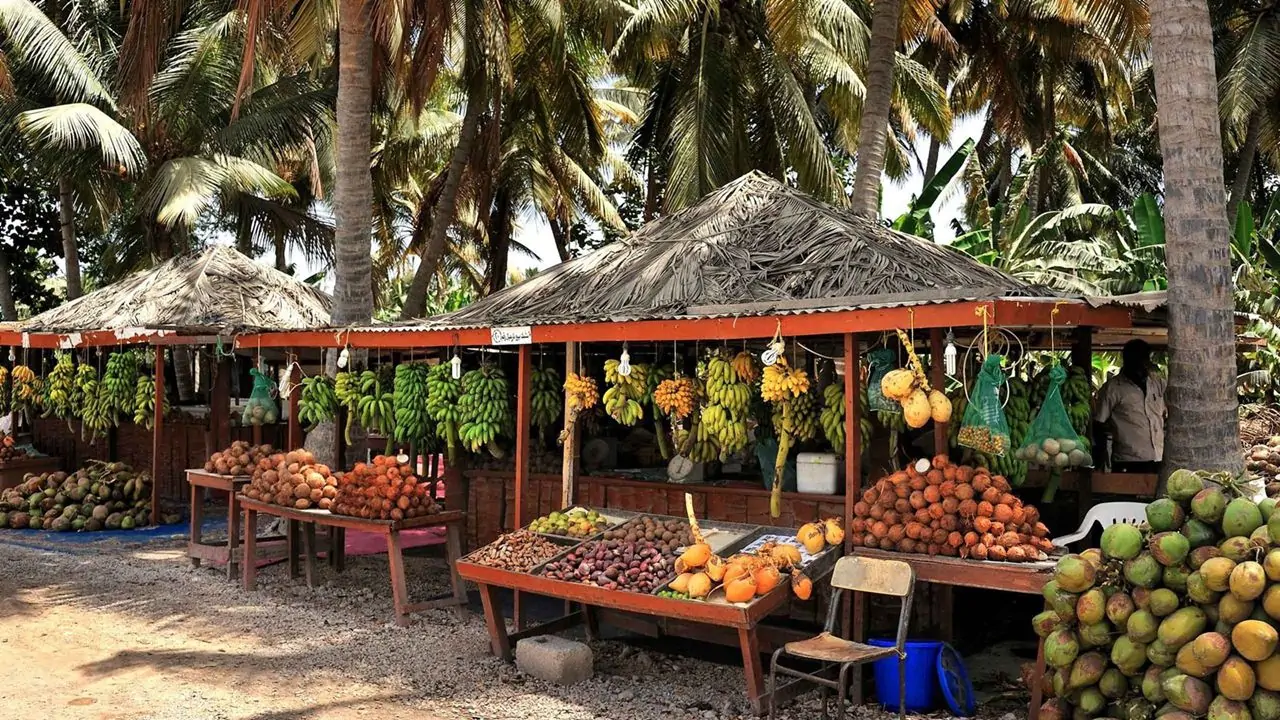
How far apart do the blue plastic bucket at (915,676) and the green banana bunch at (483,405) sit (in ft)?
13.1

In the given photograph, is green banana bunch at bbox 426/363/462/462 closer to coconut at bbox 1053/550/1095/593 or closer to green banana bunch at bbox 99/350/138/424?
coconut at bbox 1053/550/1095/593

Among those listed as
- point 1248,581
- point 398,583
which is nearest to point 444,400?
point 398,583

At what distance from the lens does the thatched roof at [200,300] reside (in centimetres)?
1359

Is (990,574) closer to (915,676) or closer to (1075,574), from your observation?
(1075,574)

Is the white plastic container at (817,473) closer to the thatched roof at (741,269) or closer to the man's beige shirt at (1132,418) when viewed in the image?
the thatched roof at (741,269)

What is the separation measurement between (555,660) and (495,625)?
712mm

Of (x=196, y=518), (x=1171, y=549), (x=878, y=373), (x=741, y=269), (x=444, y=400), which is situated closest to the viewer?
(x=1171, y=549)

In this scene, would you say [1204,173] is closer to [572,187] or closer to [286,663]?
[286,663]

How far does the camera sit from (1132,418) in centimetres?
823

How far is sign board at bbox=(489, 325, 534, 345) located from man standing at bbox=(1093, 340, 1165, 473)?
15.4 ft

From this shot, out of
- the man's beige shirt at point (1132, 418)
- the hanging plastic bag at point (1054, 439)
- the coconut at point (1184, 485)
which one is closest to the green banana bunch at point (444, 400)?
the hanging plastic bag at point (1054, 439)

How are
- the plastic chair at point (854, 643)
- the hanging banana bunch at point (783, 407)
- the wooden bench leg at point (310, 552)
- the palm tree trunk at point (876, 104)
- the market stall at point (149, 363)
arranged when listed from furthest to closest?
the market stall at point (149, 363) → the palm tree trunk at point (876, 104) → the wooden bench leg at point (310, 552) → the hanging banana bunch at point (783, 407) → the plastic chair at point (854, 643)

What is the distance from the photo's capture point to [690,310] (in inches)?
281

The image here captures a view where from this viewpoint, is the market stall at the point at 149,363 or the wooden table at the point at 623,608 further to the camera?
the market stall at the point at 149,363
